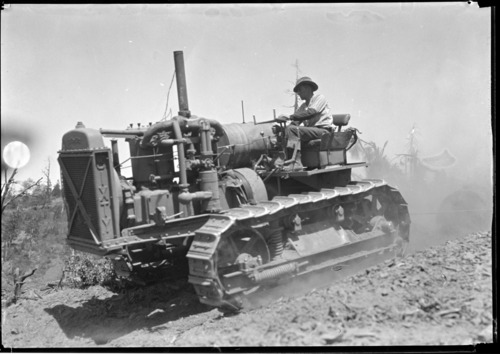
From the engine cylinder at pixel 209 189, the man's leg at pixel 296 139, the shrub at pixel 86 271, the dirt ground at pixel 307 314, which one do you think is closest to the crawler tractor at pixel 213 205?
the engine cylinder at pixel 209 189

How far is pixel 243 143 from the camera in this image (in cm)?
963

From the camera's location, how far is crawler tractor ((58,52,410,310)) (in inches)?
310

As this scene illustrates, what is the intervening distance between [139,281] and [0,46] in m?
4.43

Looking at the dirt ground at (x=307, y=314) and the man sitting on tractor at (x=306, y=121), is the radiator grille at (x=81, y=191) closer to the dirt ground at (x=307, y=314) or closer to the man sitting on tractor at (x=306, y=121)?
the dirt ground at (x=307, y=314)

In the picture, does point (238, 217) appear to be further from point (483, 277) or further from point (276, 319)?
point (483, 277)

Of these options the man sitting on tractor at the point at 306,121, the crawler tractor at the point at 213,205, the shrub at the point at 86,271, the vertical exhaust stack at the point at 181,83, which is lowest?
the shrub at the point at 86,271

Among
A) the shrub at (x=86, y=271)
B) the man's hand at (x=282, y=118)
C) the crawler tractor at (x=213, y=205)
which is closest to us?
the crawler tractor at (x=213, y=205)

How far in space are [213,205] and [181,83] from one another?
210 cm

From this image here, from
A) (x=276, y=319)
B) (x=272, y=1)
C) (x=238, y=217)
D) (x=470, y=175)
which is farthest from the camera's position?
(x=470, y=175)

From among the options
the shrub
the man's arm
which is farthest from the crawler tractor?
the shrub

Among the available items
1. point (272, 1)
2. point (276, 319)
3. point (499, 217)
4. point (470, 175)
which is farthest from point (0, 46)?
point (470, 175)

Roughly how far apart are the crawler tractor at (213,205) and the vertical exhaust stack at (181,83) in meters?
0.02

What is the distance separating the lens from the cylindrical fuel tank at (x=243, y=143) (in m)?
9.37

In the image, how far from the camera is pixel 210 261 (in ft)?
24.5
